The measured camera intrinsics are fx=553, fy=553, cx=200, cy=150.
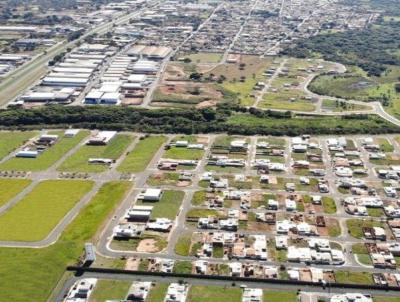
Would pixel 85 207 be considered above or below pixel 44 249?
above

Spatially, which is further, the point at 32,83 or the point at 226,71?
the point at 226,71

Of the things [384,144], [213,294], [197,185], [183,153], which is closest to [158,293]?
[213,294]

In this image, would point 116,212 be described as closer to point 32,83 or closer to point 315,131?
point 315,131

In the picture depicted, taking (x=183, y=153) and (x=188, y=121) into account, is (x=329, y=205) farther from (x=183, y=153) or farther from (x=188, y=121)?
(x=188, y=121)

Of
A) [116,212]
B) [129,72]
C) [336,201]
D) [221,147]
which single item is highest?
[129,72]

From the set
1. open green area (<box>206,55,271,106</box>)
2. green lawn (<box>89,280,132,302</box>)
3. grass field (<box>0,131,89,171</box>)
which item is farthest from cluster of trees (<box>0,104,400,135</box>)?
green lawn (<box>89,280,132,302</box>)

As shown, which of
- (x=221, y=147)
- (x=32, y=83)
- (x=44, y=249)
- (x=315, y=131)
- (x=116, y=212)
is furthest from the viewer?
(x=32, y=83)

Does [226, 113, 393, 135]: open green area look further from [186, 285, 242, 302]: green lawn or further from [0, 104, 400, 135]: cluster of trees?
[186, 285, 242, 302]: green lawn

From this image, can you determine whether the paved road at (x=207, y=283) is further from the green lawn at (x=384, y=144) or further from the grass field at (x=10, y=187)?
the green lawn at (x=384, y=144)

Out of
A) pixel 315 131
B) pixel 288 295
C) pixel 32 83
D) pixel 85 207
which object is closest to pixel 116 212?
pixel 85 207
